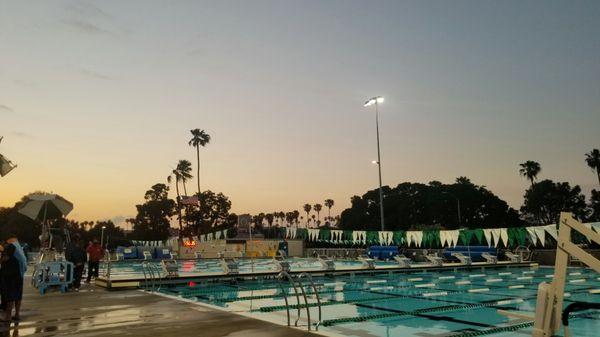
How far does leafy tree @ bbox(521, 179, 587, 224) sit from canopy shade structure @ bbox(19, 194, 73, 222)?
81.2m

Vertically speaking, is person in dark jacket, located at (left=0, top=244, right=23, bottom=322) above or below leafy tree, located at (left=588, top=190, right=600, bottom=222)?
below

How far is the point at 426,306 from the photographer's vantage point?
1192cm

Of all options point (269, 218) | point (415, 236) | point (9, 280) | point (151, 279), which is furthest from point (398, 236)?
point (269, 218)

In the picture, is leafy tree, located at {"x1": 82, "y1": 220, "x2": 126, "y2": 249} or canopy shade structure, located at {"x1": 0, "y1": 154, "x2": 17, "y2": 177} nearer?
canopy shade structure, located at {"x1": 0, "y1": 154, "x2": 17, "y2": 177}

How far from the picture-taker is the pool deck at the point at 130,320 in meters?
6.94

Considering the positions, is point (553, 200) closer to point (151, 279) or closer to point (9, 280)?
point (151, 279)

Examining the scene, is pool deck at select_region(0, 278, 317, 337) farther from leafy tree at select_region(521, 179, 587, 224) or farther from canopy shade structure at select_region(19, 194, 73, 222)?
leafy tree at select_region(521, 179, 587, 224)

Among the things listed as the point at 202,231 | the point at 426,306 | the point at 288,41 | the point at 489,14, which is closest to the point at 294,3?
the point at 288,41

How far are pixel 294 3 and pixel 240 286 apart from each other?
13.0 m

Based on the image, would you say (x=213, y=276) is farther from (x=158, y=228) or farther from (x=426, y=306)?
(x=158, y=228)

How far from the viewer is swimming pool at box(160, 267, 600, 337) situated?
8.52 m

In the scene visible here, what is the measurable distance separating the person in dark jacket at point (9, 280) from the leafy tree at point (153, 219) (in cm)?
8623

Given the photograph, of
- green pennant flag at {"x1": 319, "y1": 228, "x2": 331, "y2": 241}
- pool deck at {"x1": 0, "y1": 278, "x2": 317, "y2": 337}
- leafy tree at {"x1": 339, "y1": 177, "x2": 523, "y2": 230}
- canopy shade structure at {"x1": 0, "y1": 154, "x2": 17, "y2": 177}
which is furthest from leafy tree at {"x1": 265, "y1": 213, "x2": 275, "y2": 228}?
canopy shade structure at {"x1": 0, "y1": 154, "x2": 17, "y2": 177}

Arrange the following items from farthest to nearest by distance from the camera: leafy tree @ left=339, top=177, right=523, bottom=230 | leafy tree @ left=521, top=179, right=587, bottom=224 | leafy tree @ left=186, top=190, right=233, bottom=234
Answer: leafy tree @ left=186, top=190, right=233, bottom=234 < leafy tree @ left=339, top=177, right=523, bottom=230 < leafy tree @ left=521, top=179, right=587, bottom=224
